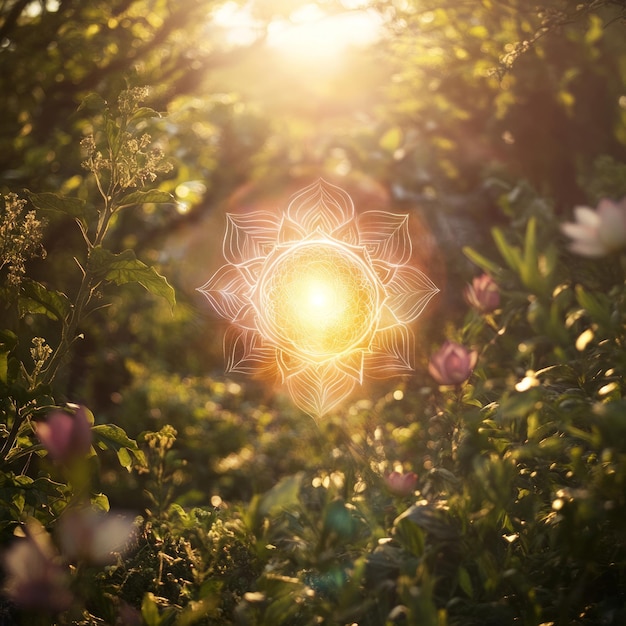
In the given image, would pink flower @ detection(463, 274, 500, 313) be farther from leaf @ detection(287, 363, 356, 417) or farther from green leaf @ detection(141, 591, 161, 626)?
green leaf @ detection(141, 591, 161, 626)

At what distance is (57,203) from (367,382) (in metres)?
2.69

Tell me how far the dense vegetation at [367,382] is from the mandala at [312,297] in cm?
36

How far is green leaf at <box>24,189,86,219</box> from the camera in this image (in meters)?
1.78

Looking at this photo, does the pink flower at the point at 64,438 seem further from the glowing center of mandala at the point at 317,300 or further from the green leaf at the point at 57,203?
the glowing center of mandala at the point at 317,300

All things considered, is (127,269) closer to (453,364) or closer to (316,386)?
(453,364)

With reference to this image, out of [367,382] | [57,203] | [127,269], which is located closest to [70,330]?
[127,269]

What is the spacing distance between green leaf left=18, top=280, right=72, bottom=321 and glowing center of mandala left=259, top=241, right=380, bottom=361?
973 mm

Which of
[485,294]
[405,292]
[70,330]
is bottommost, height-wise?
[70,330]

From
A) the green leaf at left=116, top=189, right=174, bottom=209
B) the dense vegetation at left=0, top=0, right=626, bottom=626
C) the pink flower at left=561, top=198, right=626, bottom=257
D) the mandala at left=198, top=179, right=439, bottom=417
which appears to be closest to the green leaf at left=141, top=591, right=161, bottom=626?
the dense vegetation at left=0, top=0, right=626, bottom=626

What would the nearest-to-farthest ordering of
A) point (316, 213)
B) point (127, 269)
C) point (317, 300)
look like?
point (127, 269), point (317, 300), point (316, 213)

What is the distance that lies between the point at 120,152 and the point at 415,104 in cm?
355

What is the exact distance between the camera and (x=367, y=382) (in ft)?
13.4

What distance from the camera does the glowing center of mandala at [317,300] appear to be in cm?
254

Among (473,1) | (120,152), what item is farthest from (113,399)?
(473,1)
